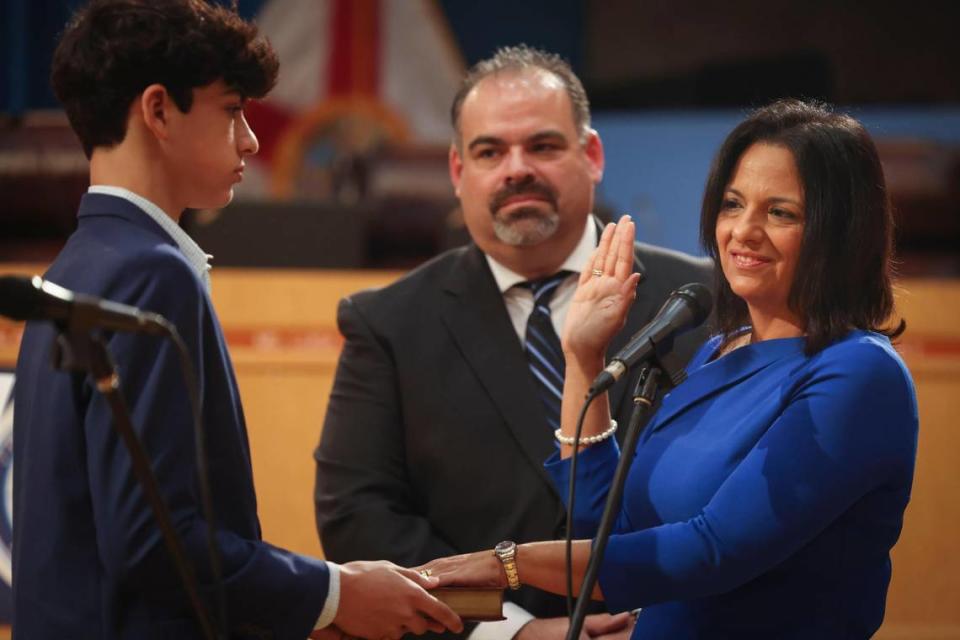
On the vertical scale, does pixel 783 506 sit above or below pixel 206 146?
below

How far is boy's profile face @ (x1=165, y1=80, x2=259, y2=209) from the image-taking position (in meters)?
1.86

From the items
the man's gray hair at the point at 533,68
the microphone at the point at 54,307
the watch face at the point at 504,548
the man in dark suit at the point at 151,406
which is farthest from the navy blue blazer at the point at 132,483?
the man's gray hair at the point at 533,68

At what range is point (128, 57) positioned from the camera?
1797 millimetres

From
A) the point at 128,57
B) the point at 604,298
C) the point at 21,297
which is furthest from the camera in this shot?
the point at 604,298

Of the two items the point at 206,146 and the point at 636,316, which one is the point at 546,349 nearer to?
the point at 636,316

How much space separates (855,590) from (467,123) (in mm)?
1373

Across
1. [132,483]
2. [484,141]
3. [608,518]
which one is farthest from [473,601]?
[484,141]

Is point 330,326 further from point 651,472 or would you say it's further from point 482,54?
point 482,54

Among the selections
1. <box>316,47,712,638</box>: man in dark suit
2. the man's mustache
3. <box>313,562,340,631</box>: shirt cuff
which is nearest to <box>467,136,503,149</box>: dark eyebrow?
<box>316,47,712,638</box>: man in dark suit

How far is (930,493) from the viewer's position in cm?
360

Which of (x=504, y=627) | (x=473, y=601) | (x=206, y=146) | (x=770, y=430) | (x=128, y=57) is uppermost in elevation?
(x=128, y=57)

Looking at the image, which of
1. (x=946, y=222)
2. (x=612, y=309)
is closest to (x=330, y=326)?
(x=612, y=309)

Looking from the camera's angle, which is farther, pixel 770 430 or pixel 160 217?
pixel 770 430

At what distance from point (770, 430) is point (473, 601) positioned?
53cm
